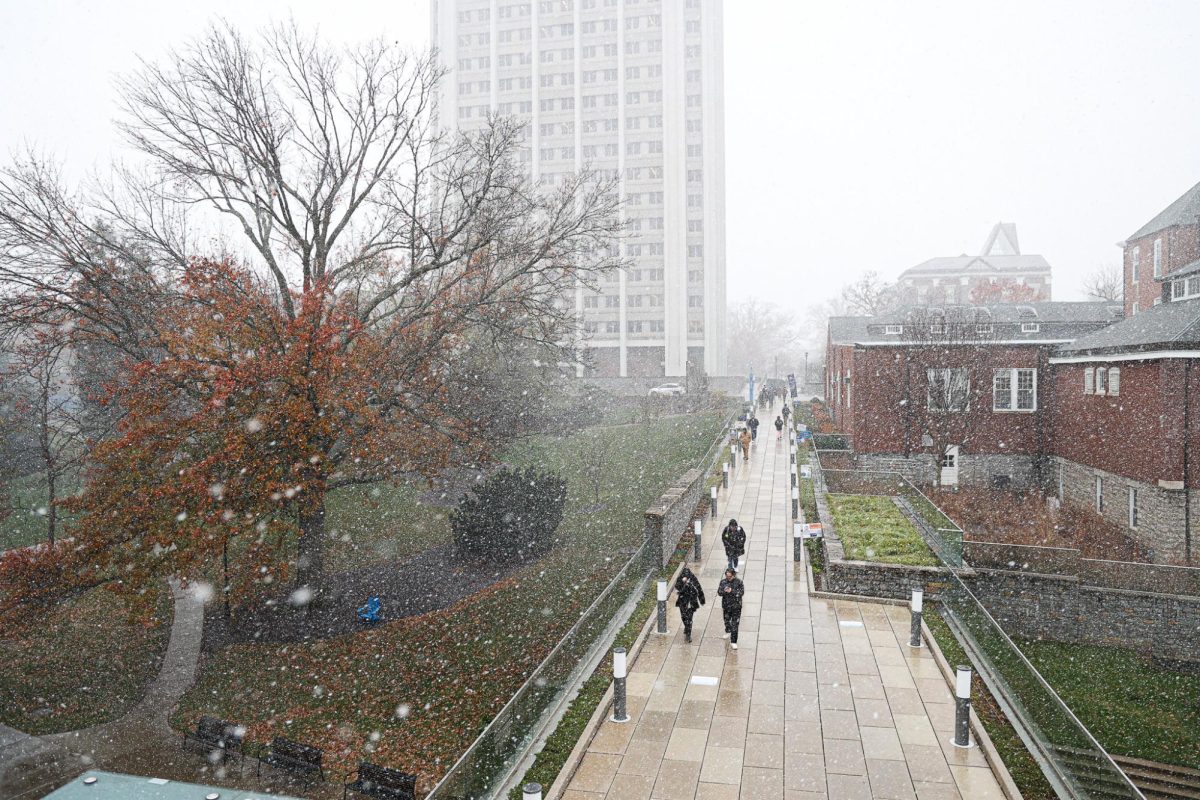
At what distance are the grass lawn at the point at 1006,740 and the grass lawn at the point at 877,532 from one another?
333cm

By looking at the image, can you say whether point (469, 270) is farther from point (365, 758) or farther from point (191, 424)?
point (365, 758)

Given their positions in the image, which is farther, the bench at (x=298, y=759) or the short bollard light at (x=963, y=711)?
the bench at (x=298, y=759)

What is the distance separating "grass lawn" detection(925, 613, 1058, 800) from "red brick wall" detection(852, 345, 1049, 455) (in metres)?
19.4

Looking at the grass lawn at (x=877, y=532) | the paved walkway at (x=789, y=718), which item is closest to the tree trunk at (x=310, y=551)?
the paved walkway at (x=789, y=718)

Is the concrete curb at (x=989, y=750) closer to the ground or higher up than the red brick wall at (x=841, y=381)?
closer to the ground

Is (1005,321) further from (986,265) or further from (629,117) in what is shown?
(986,265)

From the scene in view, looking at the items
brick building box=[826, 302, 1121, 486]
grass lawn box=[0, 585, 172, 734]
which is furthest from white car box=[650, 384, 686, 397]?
grass lawn box=[0, 585, 172, 734]

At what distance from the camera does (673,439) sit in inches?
1561

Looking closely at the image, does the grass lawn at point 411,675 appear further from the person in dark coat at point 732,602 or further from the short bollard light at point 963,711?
the short bollard light at point 963,711

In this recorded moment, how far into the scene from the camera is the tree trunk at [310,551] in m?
16.2

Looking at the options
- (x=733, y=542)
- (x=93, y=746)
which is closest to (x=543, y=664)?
(x=733, y=542)

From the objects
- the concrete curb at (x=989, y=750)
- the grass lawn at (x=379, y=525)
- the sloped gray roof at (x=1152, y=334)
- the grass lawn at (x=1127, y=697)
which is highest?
the sloped gray roof at (x=1152, y=334)

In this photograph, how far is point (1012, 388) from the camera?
1099 inches

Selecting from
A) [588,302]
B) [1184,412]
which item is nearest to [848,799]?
[1184,412]
